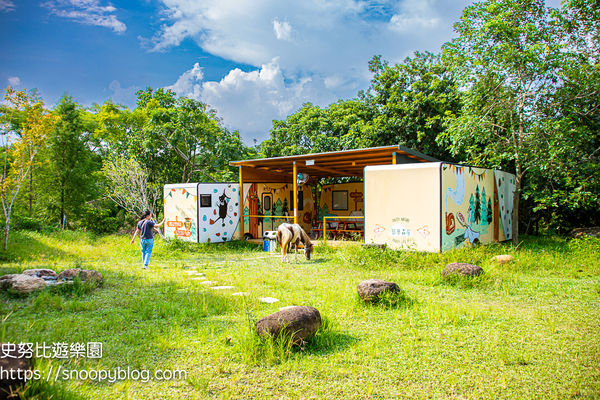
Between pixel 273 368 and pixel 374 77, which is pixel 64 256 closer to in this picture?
pixel 273 368

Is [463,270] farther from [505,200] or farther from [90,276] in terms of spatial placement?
[505,200]

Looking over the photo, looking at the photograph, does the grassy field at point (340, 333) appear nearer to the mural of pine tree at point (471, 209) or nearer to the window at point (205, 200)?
the mural of pine tree at point (471, 209)

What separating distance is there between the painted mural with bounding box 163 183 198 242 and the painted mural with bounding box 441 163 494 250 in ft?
28.1

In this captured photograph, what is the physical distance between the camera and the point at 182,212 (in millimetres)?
14609

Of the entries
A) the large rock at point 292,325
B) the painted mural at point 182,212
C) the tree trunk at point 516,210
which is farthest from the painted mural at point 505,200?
the large rock at point 292,325

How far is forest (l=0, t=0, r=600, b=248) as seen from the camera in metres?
12.0

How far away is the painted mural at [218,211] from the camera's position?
556 inches

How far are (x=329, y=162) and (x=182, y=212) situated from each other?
5.82m

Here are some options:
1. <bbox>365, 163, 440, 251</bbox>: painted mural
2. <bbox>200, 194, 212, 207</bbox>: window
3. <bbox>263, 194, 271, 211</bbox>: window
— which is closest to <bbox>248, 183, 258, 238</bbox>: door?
<bbox>263, 194, 271, 211</bbox>: window

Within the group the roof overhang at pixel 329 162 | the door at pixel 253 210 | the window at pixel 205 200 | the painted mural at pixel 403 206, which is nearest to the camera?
the painted mural at pixel 403 206

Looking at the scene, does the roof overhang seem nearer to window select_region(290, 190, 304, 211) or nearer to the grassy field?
window select_region(290, 190, 304, 211)

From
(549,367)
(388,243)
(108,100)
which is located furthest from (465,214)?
(108,100)

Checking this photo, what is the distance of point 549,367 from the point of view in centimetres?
366

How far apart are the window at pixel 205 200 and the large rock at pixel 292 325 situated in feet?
33.9
